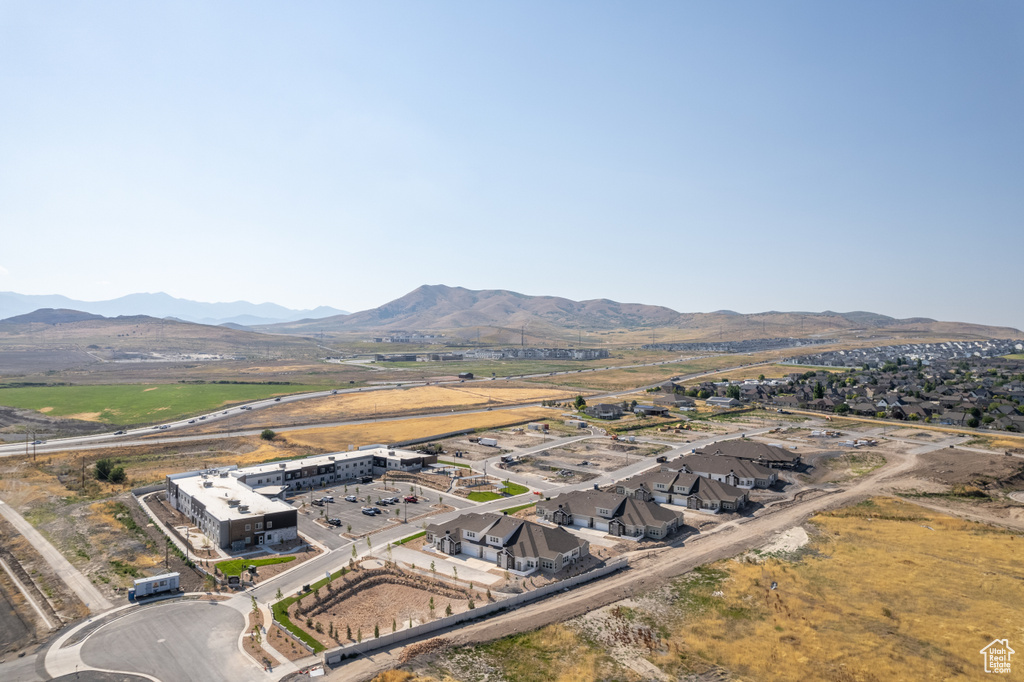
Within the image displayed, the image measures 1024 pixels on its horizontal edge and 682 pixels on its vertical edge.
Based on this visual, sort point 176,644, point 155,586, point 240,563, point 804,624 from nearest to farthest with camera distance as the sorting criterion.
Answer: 1. point 176,644
2. point 804,624
3. point 155,586
4. point 240,563

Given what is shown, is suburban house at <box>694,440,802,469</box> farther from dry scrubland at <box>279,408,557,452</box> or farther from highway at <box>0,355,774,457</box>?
highway at <box>0,355,774,457</box>

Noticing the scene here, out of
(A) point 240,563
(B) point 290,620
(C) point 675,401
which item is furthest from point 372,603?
(C) point 675,401

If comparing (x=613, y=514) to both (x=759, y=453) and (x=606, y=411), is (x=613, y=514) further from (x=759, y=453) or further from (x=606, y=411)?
(x=606, y=411)

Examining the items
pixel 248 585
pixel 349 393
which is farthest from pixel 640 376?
pixel 248 585

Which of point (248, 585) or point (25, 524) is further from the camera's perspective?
point (25, 524)

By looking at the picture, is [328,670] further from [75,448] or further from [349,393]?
[349,393]

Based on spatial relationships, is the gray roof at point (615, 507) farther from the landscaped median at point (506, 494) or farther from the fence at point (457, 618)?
the fence at point (457, 618)

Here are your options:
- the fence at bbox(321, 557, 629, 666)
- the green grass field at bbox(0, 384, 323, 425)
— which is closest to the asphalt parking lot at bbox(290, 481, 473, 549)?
the fence at bbox(321, 557, 629, 666)
